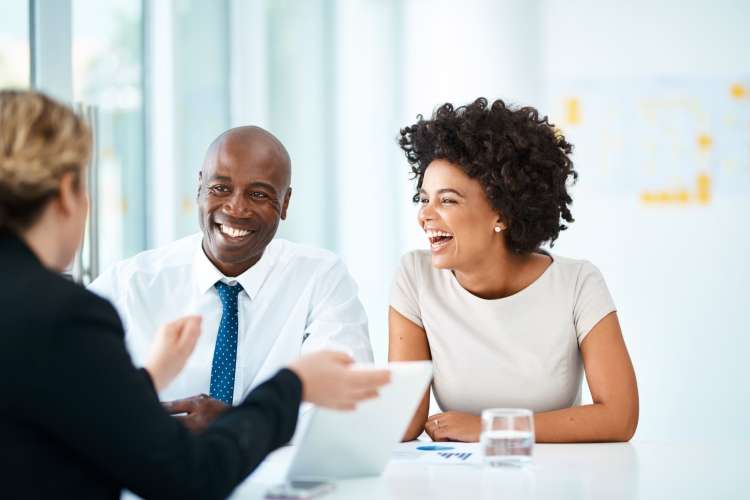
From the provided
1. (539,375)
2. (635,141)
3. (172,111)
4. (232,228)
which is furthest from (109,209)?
(635,141)

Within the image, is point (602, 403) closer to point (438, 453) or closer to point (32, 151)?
point (438, 453)

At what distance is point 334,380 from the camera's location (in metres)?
1.52

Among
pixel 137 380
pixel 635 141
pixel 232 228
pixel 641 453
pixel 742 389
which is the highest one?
pixel 635 141

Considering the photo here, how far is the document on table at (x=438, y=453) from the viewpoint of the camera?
6.35ft

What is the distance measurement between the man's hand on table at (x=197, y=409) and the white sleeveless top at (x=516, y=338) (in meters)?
0.66

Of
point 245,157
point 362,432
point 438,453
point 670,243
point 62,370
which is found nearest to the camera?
point 62,370

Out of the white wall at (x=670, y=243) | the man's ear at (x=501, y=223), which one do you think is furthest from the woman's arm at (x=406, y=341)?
the white wall at (x=670, y=243)

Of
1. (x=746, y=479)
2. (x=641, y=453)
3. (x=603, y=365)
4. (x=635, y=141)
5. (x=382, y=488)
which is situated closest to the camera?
(x=382, y=488)

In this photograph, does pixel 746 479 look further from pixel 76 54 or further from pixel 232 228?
pixel 76 54

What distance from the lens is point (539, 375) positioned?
8.23 ft

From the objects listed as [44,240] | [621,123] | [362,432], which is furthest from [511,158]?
[621,123]

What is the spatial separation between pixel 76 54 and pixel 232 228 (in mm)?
1693

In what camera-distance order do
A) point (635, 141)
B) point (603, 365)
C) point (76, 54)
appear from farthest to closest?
point (635, 141)
point (76, 54)
point (603, 365)

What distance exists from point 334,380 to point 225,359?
3.36ft
